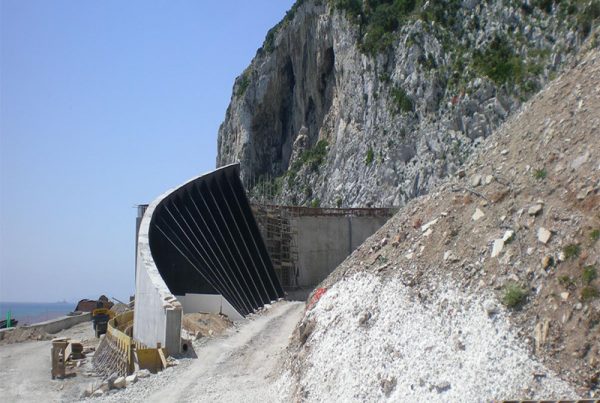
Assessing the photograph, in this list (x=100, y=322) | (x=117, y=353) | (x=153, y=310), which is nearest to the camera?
(x=153, y=310)

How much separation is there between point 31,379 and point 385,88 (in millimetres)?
35389

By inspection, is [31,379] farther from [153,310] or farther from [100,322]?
[100,322]

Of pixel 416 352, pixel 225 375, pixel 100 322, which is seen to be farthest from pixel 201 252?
pixel 416 352

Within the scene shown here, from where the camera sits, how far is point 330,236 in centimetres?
4206

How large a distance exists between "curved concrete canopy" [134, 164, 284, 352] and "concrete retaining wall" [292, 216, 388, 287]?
624 centimetres

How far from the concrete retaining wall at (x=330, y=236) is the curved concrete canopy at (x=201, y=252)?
624 centimetres

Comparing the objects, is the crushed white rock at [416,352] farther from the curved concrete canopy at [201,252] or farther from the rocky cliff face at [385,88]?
the rocky cliff face at [385,88]

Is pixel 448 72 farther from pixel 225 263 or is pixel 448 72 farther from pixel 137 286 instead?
pixel 137 286

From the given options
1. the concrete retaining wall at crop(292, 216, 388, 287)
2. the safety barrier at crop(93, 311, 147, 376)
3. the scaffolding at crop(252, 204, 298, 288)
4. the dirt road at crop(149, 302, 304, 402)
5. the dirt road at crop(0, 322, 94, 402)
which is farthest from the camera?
the concrete retaining wall at crop(292, 216, 388, 287)

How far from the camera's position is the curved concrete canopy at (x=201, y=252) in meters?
22.8

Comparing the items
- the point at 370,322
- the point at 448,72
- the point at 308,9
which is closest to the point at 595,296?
the point at 370,322

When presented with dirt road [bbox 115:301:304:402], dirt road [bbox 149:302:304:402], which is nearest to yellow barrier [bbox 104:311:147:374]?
dirt road [bbox 115:301:304:402]

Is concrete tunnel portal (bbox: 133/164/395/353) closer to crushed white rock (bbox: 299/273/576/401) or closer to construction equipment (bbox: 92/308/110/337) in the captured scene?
construction equipment (bbox: 92/308/110/337)

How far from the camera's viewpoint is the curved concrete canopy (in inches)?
899
